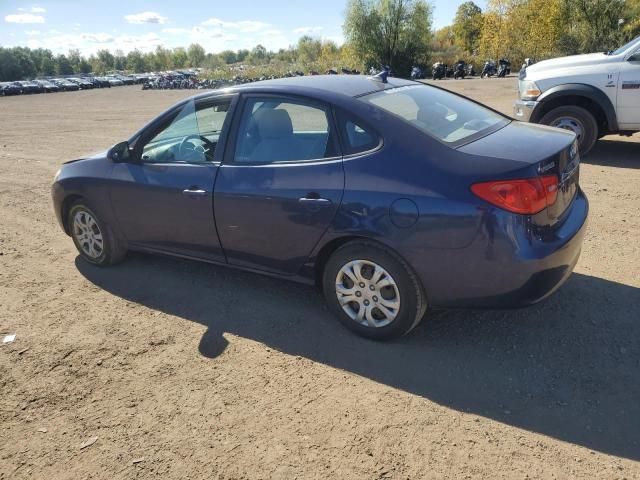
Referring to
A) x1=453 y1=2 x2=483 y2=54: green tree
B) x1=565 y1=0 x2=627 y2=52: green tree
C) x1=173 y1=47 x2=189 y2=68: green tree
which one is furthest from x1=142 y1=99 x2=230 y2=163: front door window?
x1=173 y1=47 x2=189 y2=68: green tree

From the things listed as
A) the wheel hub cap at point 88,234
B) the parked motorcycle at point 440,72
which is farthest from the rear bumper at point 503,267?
the parked motorcycle at point 440,72

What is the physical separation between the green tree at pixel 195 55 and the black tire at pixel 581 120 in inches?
6694

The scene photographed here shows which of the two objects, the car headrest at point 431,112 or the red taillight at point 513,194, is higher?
the car headrest at point 431,112

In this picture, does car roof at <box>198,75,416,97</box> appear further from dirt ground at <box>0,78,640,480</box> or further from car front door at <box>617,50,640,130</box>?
car front door at <box>617,50,640,130</box>

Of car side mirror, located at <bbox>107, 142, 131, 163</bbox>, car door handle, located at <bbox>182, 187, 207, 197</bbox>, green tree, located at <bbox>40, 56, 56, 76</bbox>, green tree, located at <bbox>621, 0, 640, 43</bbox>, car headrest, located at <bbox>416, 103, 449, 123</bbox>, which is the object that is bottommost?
car door handle, located at <bbox>182, 187, 207, 197</bbox>

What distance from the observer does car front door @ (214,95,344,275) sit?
3379mm

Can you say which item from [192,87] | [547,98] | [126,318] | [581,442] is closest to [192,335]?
[126,318]

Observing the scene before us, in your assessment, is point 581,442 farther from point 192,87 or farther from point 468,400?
point 192,87

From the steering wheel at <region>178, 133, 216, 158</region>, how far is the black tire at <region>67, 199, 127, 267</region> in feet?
3.84

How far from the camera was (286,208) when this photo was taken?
3494 mm

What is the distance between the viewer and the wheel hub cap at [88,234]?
4848 millimetres

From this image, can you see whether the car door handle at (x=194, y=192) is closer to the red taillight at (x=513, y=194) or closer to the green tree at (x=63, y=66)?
the red taillight at (x=513, y=194)

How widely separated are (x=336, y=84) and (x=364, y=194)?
108 cm

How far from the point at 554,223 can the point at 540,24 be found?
52705mm
